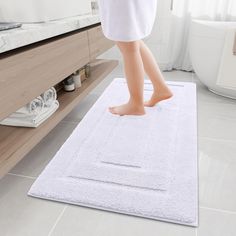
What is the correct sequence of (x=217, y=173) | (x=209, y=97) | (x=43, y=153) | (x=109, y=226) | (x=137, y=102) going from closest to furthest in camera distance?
(x=109, y=226) → (x=217, y=173) → (x=43, y=153) → (x=137, y=102) → (x=209, y=97)

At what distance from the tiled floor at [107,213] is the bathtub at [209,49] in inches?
22.5

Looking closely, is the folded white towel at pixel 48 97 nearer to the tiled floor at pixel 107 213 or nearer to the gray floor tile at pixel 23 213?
the tiled floor at pixel 107 213

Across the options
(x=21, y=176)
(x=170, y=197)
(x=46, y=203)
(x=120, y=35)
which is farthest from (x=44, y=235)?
(x=120, y=35)

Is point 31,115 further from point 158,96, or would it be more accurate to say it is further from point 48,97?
point 158,96

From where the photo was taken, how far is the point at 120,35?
118 centimetres

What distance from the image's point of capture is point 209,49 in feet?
5.61

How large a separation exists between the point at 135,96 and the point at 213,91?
76cm

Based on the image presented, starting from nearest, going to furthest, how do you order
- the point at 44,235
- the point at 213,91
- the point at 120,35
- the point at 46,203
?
the point at 44,235 < the point at 46,203 < the point at 120,35 < the point at 213,91

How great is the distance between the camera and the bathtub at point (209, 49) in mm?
1658

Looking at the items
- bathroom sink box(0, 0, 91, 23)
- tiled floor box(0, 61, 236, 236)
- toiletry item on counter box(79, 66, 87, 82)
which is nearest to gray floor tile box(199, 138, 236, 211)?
tiled floor box(0, 61, 236, 236)

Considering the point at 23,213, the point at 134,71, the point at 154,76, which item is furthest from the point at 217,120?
the point at 23,213

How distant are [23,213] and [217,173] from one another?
787 mm

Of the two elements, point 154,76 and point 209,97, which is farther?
point 209,97

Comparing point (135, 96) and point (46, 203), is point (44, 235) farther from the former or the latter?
point (135, 96)
